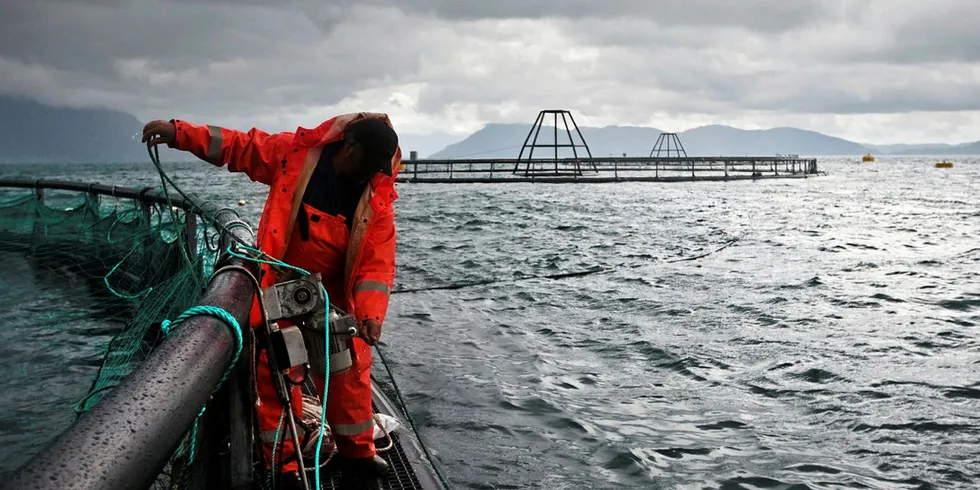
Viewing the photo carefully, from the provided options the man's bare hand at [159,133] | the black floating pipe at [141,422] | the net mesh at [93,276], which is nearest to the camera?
the black floating pipe at [141,422]

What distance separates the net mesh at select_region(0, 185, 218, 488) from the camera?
19.4ft

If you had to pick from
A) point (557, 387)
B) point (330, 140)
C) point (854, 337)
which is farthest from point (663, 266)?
point (330, 140)

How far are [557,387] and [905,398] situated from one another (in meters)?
3.09

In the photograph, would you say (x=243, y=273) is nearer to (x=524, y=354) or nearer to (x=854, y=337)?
(x=524, y=354)

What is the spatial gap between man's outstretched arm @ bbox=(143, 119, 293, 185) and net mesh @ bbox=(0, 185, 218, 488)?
161 cm

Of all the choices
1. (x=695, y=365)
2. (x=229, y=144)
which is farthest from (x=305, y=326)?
(x=695, y=365)

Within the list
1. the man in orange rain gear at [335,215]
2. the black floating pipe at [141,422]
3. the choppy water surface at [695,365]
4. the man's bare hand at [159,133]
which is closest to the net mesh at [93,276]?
the choppy water surface at [695,365]

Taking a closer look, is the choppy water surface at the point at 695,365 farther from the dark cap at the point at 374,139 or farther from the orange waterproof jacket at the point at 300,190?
the dark cap at the point at 374,139

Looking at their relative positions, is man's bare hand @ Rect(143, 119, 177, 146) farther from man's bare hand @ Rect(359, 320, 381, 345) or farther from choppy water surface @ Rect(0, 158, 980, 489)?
choppy water surface @ Rect(0, 158, 980, 489)

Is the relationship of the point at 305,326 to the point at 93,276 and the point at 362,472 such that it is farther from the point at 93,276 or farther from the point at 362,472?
the point at 93,276

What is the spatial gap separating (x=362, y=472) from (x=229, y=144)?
1.72 meters

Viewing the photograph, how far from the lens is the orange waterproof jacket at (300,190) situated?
12.1 ft

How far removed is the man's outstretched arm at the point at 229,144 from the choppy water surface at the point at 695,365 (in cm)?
255

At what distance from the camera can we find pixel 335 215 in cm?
383
